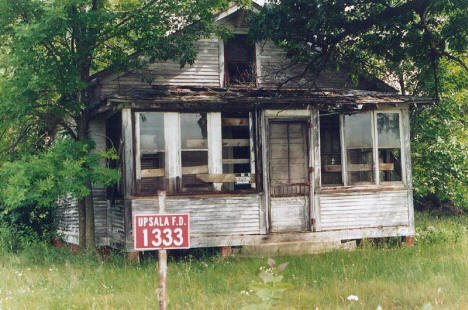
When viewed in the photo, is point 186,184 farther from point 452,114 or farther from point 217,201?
point 452,114

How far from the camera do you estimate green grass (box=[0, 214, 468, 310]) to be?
27.4ft

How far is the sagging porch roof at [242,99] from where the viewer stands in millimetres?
12467

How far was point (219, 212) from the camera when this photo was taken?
1311 centimetres

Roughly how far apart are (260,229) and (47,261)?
4.84m

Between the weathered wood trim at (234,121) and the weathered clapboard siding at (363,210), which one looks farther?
the weathered clapboard siding at (363,210)

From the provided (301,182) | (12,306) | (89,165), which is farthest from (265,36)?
(12,306)

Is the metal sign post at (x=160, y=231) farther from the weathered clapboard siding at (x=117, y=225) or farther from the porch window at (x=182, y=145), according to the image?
the weathered clapboard siding at (x=117, y=225)

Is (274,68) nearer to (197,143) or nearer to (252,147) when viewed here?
(252,147)

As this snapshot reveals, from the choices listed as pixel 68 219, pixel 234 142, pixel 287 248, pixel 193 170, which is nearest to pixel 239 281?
pixel 287 248

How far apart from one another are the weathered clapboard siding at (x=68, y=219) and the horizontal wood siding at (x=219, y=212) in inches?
179

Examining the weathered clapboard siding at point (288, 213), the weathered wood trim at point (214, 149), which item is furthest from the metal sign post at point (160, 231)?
the weathered clapboard siding at point (288, 213)

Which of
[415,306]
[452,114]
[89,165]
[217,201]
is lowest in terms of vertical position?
[415,306]

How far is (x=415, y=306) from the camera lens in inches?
315

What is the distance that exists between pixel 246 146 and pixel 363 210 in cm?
332
